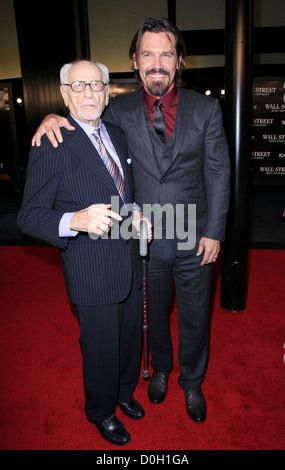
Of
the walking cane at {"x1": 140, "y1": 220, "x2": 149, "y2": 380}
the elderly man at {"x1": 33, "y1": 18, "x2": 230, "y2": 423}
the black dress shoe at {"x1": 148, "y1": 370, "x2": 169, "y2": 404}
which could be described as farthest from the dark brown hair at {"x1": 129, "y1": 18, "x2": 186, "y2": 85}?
the black dress shoe at {"x1": 148, "y1": 370, "x2": 169, "y2": 404}

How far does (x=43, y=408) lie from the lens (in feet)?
7.40

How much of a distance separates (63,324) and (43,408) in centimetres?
103

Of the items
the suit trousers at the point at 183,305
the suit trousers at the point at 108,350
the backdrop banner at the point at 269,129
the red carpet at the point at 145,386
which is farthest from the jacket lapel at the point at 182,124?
the backdrop banner at the point at 269,129

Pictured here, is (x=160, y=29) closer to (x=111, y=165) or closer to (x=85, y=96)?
(x=85, y=96)

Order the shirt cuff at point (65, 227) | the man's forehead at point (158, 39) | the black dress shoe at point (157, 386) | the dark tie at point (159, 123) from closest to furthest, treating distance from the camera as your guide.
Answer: the shirt cuff at point (65, 227) → the man's forehead at point (158, 39) → the dark tie at point (159, 123) → the black dress shoe at point (157, 386)

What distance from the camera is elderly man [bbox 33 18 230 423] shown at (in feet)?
6.16

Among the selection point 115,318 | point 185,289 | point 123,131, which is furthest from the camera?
point 185,289

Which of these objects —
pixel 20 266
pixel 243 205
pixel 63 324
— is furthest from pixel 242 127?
pixel 20 266

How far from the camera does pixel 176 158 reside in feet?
6.26

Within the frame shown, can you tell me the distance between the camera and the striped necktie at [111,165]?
174 cm

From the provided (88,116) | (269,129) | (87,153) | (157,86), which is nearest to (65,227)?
(87,153)

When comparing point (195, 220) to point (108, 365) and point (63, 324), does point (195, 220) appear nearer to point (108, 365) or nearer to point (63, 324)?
point (108, 365)

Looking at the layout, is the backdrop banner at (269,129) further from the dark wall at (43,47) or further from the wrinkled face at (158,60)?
the wrinkled face at (158,60)
